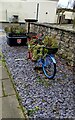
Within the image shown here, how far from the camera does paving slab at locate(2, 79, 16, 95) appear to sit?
9.46 ft

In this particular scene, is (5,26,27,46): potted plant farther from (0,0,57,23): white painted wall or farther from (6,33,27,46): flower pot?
(0,0,57,23): white painted wall

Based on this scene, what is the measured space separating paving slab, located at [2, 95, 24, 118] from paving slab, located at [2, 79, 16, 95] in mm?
139

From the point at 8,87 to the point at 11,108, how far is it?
0.65 meters

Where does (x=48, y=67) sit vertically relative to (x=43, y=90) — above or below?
above

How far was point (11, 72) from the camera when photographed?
3725 mm

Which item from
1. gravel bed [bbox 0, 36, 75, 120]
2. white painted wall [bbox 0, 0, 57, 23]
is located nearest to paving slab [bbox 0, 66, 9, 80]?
gravel bed [bbox 0, 36, 75, 120]

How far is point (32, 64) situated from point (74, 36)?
127 centimetres

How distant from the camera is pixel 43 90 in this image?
2.97 m

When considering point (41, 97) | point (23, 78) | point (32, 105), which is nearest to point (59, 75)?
point (23, 78)

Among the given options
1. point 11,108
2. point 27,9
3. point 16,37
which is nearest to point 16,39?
point 16,37

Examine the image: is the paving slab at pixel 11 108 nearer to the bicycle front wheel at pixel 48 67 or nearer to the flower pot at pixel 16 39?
the bicycle front wheel at pixel 48 67

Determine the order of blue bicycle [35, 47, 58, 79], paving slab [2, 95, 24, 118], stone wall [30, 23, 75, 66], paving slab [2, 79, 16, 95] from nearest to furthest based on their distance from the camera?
paving slab [2, 95, 24, 118] < paving slab [2, 79, 16, 95] < blue bicycle [35, 47, 58, 79] < stone wall [30, 23, 75, 66]

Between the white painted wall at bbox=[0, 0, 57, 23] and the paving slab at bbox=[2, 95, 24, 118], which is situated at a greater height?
the white painted wall at bbox=[0, 0, 57, 23]

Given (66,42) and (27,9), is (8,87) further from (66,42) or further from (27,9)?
(27,9)
